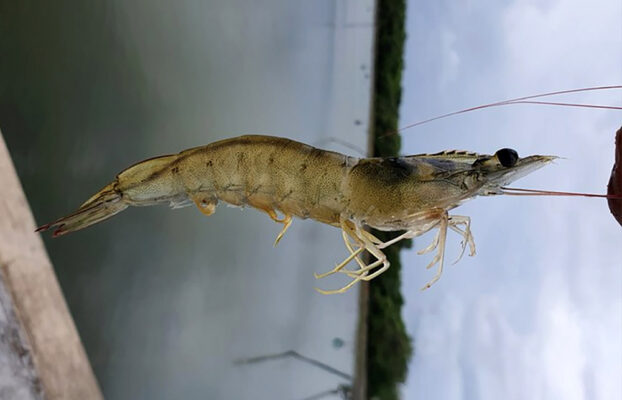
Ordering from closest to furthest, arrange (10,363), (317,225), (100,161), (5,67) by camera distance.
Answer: (10,363) → (5,67) → (100,161) → (317,225)

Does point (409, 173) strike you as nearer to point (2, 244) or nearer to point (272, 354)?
point (2, 244)

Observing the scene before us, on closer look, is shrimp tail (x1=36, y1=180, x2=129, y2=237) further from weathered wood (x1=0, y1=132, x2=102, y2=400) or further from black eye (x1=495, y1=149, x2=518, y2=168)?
black eye (x1=495, y1=149, x2=518, y2=168)

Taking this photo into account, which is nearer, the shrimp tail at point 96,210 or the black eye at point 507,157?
the black eye at point 507,157

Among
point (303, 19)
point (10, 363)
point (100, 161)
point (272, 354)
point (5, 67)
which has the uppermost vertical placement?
point (303, 19)

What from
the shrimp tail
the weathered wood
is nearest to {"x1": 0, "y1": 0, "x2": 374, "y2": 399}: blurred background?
the weathered wood

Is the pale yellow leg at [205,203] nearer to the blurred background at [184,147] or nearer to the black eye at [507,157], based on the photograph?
the black eye at [507,157]

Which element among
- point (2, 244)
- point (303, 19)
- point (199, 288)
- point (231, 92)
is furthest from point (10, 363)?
point (303, 19)

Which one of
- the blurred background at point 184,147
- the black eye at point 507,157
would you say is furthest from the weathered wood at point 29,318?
the black eye at point 507,157
